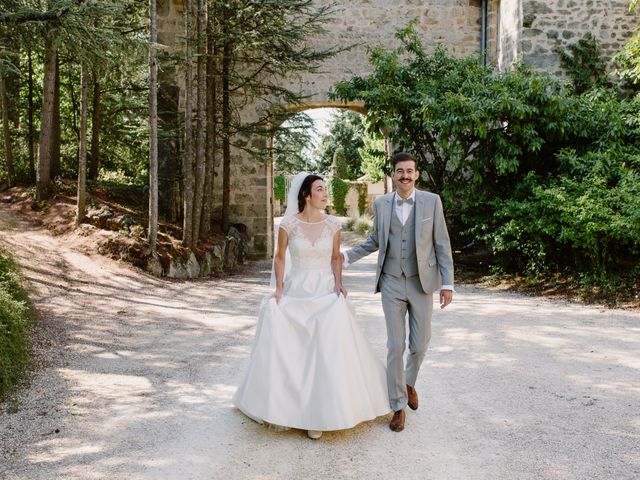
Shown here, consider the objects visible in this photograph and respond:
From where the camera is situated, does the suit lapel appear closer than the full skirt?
No

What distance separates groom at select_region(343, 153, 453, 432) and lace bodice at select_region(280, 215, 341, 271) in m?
0.24

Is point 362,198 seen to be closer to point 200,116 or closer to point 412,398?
point 200,116

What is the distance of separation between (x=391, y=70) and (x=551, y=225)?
3.93 metres

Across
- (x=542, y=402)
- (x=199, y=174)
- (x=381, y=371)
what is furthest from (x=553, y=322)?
(x=199, y=174)

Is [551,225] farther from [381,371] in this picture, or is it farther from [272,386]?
[272,386]

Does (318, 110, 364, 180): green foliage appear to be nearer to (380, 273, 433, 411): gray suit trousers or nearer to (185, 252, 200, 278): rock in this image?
(185, 252, 200, 278): rock

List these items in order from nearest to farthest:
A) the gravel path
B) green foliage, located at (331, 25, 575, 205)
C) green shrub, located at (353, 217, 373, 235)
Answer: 1. the gravel path
2. green foliage, located at (331, 25, 575, 205)
3. green shrub, located at (353, 217, 373, 235)

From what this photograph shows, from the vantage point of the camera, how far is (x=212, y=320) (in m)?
6.77

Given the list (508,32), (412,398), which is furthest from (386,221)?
(508,32)

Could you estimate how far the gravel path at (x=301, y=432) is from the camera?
3012 millimetres

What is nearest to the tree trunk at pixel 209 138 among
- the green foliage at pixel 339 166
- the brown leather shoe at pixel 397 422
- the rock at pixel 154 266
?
the rock at pixel 154 266

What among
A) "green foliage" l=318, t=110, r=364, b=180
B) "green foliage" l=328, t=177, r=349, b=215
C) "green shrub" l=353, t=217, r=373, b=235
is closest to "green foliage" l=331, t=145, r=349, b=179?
"green foliage" l=318, t=110, r=364, b=180

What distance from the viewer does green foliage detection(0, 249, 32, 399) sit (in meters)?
4.16

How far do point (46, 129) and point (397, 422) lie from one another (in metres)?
9.65
